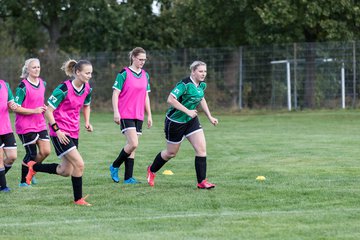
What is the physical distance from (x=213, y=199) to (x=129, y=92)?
8.56ft

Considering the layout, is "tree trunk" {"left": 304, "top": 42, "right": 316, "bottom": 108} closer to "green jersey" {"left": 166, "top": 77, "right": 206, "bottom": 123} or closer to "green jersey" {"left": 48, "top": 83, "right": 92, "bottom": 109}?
"green jersey" {"left": 166, "top": 77, "right": 206, "bottom": 123}

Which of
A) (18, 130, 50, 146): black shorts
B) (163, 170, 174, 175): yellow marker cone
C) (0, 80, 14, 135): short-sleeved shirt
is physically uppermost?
(0, 80, 14, 135): short-sleeved shirt

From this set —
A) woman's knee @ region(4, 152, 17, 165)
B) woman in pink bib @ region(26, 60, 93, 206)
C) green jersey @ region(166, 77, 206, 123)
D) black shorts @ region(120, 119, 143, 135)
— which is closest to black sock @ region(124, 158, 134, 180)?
black shorts @ region(120, 119, 143, 135)

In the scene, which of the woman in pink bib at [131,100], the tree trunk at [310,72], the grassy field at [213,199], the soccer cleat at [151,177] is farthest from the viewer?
the tree trunk at [310,72]

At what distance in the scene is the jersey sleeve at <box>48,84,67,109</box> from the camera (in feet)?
31.5

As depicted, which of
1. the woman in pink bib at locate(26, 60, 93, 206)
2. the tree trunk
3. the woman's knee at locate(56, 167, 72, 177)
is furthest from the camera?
the tree trunk

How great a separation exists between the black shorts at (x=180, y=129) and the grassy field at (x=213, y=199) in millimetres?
694

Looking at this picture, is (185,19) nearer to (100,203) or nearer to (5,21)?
(5,21)

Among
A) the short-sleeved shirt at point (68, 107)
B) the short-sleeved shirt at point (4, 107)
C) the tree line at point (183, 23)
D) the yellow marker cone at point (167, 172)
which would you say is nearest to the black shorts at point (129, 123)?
the yellow marker cone at point (167, 172)

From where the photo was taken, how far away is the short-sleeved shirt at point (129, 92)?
1143cm

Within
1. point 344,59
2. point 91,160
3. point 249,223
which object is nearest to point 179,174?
point 91,160

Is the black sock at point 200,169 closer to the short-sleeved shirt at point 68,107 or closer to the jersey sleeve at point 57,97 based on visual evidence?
the short-sleeved shirt at point 68,107

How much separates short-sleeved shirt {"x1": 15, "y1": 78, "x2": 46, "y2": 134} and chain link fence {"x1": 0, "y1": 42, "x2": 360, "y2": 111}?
1986cm

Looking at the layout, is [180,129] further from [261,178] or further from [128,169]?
[261,178]
